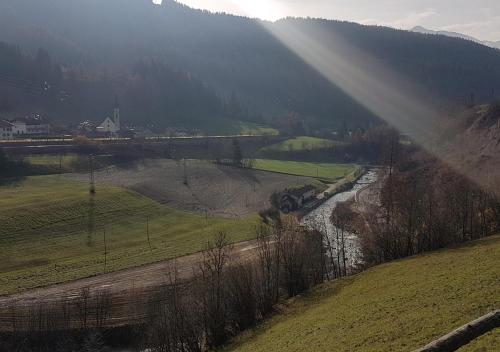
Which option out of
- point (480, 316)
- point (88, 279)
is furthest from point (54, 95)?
point (480, 316)

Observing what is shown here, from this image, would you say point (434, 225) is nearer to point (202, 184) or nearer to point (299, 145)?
point (202, 184)

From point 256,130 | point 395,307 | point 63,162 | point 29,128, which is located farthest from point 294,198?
point 256,130

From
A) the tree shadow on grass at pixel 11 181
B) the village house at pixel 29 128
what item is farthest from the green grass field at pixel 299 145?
the tree shadow on grass at pixel 11 181

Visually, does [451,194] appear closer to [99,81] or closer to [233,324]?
[233,324]

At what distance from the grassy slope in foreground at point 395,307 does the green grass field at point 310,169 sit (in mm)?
80921

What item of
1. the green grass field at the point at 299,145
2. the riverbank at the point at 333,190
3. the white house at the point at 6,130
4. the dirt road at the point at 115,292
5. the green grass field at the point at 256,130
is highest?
the white house at the point at 6,130

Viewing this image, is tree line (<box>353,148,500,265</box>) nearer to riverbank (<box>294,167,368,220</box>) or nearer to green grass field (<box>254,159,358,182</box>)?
riverbank (<box>294,167,368,220</box>)

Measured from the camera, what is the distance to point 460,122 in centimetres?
11550

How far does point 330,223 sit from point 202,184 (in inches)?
1138

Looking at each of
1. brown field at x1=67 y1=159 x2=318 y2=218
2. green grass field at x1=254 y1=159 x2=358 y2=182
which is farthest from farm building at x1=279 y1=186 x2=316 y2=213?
green grass field at x1=254 y1=159 x2=358 y2=182

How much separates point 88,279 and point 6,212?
1957 centimetres

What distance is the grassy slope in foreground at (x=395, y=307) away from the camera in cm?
2041

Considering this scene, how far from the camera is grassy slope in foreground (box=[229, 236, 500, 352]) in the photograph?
20.4 meters

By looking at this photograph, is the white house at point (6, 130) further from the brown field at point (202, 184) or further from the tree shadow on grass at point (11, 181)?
the tree shadow on grass at point (11, 181)
